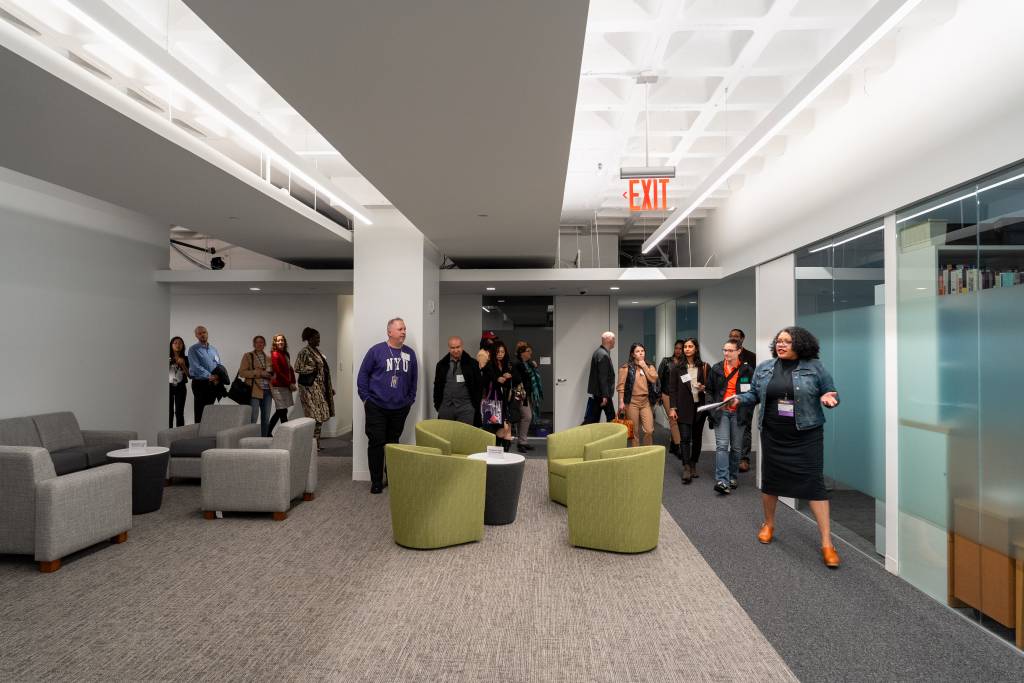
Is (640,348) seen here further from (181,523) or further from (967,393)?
(181,523)

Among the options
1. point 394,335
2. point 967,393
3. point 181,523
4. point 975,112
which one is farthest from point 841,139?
point 181,523

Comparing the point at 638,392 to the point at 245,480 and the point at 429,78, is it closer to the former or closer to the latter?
the point at 245,480

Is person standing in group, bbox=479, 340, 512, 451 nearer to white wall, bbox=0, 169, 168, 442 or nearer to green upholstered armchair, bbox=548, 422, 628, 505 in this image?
green upholstered armchair, bbox=548, 422, 628, 505

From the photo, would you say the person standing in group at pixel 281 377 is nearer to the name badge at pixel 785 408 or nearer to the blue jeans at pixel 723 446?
the blue jeans at pixel 723 446

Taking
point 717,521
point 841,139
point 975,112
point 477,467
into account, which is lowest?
point 717,521

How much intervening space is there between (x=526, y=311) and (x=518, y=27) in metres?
8.36

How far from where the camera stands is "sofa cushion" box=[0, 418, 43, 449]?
219 inches

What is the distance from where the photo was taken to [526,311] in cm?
1080

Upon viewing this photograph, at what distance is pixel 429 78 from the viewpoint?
115 inches

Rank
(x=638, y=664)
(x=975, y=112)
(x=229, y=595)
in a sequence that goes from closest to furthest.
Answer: (x=638, y=664), (x=975, y=112), (x=229, y=595)

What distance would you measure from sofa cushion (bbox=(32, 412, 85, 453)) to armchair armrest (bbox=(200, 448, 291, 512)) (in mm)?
1860

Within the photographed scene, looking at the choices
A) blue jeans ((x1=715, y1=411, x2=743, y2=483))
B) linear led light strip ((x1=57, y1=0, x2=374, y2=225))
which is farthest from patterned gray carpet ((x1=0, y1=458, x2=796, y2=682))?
linear led light strip ((x1=57, y1=0, x2=374, y2=225))

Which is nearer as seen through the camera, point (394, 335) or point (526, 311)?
point (394, 335)

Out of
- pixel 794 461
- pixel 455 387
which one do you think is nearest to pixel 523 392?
pixel 455 387
